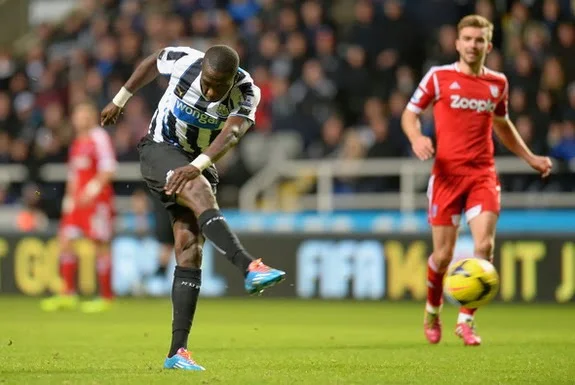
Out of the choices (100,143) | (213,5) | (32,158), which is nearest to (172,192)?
(100,143)

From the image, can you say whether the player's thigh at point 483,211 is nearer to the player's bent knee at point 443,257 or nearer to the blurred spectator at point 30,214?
the player's bent knee at point 443,257

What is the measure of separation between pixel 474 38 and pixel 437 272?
6.26 ft

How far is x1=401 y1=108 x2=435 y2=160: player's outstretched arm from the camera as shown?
346 inches

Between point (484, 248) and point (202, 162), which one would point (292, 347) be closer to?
point (484, 248)

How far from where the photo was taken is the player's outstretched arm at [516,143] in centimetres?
975

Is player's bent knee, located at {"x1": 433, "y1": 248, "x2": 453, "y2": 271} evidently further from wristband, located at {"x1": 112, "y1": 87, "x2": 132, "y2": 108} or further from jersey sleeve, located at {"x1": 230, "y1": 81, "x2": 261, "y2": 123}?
wristband, located at {"x1": 112, "y1": 87, "x2": 132, "y2": 108}

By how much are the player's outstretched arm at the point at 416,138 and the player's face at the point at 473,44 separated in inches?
24.1

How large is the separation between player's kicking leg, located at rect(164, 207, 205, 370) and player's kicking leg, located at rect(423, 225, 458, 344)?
2.77 meters

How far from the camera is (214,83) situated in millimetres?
7141

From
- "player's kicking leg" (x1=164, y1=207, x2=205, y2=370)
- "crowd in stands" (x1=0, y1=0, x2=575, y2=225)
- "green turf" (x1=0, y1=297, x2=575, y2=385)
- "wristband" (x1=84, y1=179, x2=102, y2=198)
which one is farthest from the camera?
"crowd in stands" (x1=0, y1=0, x2=575, y2=225)

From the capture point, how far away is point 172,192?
23.4 ft

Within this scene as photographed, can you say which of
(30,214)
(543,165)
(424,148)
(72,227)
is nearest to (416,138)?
(424,148)

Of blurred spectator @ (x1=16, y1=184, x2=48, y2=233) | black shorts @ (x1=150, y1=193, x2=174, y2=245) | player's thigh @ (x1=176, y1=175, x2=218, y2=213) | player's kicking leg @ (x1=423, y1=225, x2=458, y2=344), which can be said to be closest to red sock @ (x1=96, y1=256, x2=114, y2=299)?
black shorts @ (x1=150, y1=193, x2=174, y2=245)

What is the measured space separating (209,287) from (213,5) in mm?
6102
